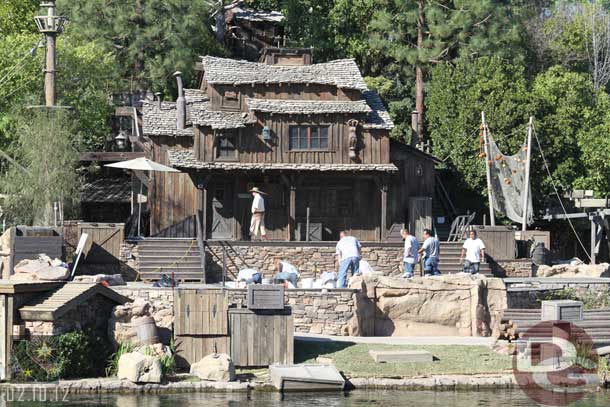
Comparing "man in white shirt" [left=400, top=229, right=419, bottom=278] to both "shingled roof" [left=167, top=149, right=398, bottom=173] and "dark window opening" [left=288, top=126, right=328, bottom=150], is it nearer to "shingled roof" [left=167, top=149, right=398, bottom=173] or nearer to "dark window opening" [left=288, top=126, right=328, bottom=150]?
"shingled roof" [left=167, top=149, right=398, bottom=173]

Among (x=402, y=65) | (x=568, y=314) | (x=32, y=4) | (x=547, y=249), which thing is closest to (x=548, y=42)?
(x=402, y=65)

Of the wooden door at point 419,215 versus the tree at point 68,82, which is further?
the tree at point 68,82

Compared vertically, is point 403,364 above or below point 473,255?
below

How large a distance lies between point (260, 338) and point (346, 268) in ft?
17.1

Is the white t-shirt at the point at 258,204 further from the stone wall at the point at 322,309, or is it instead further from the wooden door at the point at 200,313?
the wooden door at the point at 200,313

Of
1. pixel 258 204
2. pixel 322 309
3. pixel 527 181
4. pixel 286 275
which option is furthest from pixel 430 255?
pixel 527 181

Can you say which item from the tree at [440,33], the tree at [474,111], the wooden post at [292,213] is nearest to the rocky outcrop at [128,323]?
the wooden post at [292,213]

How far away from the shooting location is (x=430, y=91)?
5162 cm

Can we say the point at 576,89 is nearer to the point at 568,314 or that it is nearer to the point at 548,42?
the point at 548,42

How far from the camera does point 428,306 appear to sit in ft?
102

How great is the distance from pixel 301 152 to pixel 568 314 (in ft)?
50.6

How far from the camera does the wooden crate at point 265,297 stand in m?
27.6

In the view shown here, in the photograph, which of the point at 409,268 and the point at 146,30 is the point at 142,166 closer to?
the point at 409,268

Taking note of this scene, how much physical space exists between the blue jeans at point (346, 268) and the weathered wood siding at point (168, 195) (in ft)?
36.0
